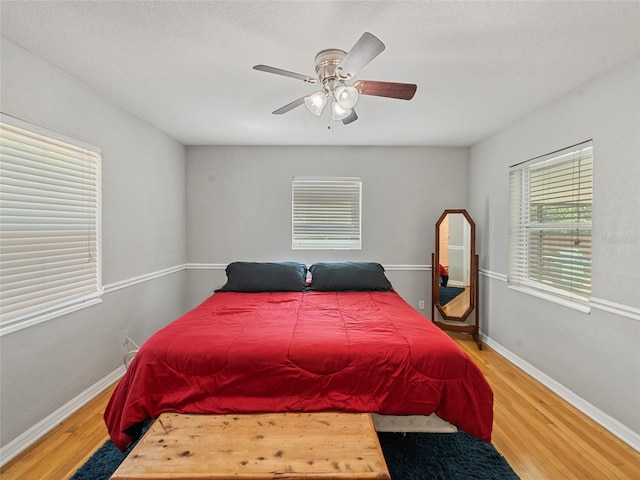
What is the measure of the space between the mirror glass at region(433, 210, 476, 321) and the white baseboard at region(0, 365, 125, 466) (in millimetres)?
3473

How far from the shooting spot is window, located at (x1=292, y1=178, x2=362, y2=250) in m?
4.22

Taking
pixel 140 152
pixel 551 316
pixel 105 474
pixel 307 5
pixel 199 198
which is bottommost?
pixel 105 474

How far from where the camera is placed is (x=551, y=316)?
2.69 m

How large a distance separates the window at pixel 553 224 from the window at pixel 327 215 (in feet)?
5.90

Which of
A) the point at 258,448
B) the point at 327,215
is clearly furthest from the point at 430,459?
the point at 327,215

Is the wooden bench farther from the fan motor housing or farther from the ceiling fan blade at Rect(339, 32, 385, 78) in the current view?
the fan motor housing

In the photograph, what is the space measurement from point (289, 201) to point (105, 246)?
2156 mm

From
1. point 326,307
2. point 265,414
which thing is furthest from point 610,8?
A: point 265,414

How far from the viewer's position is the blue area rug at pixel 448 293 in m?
3.81

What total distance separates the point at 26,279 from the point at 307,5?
2.29m

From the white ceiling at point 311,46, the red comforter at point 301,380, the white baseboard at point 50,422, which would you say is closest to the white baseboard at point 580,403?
the red comforter at point 301,380

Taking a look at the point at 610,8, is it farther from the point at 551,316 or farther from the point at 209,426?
the point at 209,426

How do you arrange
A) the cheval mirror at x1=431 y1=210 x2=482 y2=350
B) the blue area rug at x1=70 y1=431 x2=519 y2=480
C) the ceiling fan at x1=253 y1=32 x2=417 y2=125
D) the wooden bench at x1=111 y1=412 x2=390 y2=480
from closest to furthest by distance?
the wooden bench at x1=111 y1=412 x2=390 y2=480
the blue area rug at x1=70 y1=431 x2=519 y2=480
the ceiling fan at x1=253 y1=32 x2=417 y2=125
the cheval mirror at x1=431 y1=210 x2=482 y2=350

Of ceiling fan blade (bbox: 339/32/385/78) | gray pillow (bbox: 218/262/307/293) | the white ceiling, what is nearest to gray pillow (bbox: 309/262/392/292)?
gray pillow (bbox: 218/262/307/293)
